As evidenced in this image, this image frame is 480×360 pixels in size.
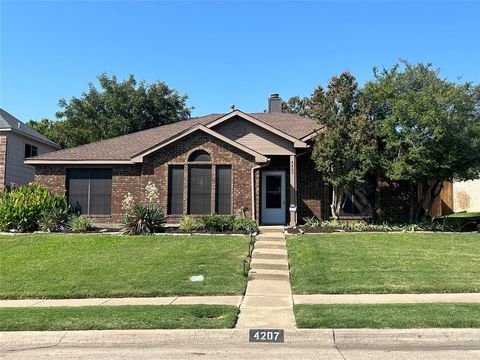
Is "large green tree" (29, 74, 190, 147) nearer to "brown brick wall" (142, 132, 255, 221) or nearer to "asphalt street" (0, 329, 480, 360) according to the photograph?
"brown brick wall" (142, 132, 255, 221)

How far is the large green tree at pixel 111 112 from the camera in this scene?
38188mm

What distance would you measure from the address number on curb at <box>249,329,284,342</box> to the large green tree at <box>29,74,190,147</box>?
108ft

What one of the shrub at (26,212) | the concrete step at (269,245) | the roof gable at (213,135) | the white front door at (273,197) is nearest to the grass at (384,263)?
the concrete step at (269,245)

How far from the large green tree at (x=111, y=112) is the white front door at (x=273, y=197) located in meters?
21.4

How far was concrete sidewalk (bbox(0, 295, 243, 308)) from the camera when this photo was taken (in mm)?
9211

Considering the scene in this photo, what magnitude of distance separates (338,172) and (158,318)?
11038 mm

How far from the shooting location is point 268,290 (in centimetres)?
1017

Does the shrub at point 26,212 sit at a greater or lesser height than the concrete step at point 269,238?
greater

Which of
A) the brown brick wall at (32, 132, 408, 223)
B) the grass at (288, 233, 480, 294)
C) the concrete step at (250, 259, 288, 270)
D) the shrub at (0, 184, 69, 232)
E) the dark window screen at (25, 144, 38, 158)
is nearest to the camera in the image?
the grass at (288, 233, 480, 294)

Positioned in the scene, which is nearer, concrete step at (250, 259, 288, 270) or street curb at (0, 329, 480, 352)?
street curb at (0, 329, 480, 352)

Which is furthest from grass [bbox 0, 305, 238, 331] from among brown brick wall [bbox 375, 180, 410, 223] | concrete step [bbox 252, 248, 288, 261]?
brown brick wall [bbox 375, 180, 410, 223]

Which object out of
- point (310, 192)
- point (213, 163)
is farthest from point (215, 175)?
point (310, 192)

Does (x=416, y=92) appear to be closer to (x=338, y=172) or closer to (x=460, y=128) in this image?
(x=460, y=128)

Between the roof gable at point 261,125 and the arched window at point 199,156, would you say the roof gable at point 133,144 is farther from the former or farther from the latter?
the arched window at point 199,156
